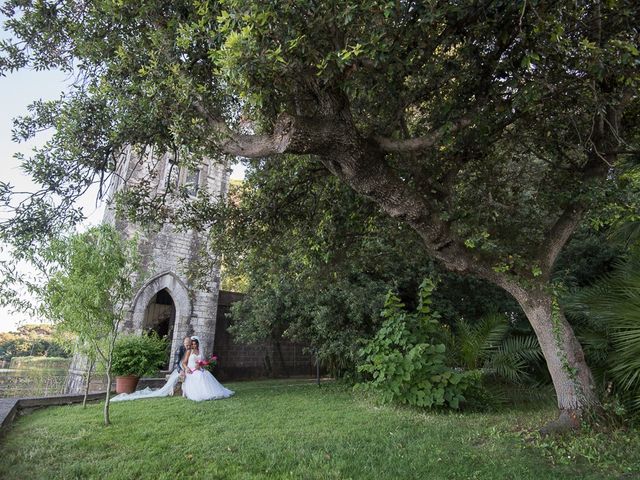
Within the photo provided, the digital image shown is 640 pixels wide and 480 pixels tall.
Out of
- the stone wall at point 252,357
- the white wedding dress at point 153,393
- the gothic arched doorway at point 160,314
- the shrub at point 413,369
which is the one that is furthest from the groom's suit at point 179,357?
the shrub at point 413,369

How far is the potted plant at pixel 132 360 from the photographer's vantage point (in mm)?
10303

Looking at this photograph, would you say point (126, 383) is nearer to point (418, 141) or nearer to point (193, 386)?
point (193, 386)

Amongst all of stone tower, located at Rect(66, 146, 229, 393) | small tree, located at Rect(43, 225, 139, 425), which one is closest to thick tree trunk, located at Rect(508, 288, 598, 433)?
small tree, located at Rect(43, 225, 139, 425)

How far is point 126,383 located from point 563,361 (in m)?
9.97

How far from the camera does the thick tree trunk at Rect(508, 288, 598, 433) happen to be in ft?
16.1

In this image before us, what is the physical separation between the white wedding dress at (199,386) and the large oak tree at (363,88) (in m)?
5.82

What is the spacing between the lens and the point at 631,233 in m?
5.48

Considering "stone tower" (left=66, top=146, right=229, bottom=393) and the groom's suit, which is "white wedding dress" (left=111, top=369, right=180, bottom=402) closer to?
the groom's suit

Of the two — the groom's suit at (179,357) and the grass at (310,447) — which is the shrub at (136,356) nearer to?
the groom's suit at (179,357)

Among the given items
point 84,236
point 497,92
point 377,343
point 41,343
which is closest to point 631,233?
point 497,92

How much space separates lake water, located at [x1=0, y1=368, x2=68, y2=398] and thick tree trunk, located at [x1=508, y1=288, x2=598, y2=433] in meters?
11.5

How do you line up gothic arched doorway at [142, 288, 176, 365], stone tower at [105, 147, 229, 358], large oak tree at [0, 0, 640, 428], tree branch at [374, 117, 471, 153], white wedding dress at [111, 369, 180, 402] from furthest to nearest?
gothic arched doorway at [142, 288, 176, 365] < stone tower at [105, 147, 229, 358] < white wedding dress at [111, 369, 180, 402] < tree branch at [374, 117, 471, 153] < large oak tree at [0, 0, 640, 428]

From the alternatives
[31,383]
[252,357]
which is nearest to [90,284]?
[31,383]

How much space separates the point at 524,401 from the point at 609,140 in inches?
181
